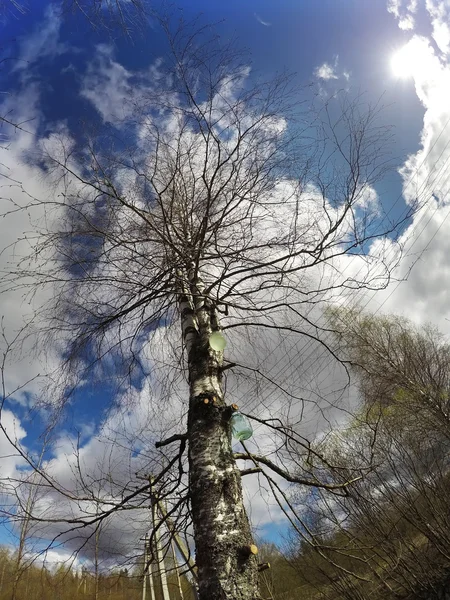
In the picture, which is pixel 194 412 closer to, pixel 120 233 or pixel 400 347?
pixel 120 233

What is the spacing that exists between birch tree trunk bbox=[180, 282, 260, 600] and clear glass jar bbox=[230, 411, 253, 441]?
2.5 inches

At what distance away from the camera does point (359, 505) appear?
493 cm

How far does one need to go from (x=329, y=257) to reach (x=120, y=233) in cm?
163

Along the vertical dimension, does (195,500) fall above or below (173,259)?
below

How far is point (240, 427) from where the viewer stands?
2.12 m

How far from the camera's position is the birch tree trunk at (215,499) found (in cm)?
156

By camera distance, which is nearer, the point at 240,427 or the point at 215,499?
the point at 215,499

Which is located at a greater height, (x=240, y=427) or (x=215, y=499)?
(x=240, y=427)

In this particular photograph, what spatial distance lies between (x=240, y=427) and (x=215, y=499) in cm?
44

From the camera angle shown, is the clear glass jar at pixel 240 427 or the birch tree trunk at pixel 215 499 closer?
the birch tree trunk at pixel 215 499

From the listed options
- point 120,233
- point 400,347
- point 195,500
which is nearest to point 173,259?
point 120,233

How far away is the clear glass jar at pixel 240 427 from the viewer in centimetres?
210

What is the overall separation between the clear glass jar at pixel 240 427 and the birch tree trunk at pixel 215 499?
0.21ft

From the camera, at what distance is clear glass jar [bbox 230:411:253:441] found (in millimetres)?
2102
